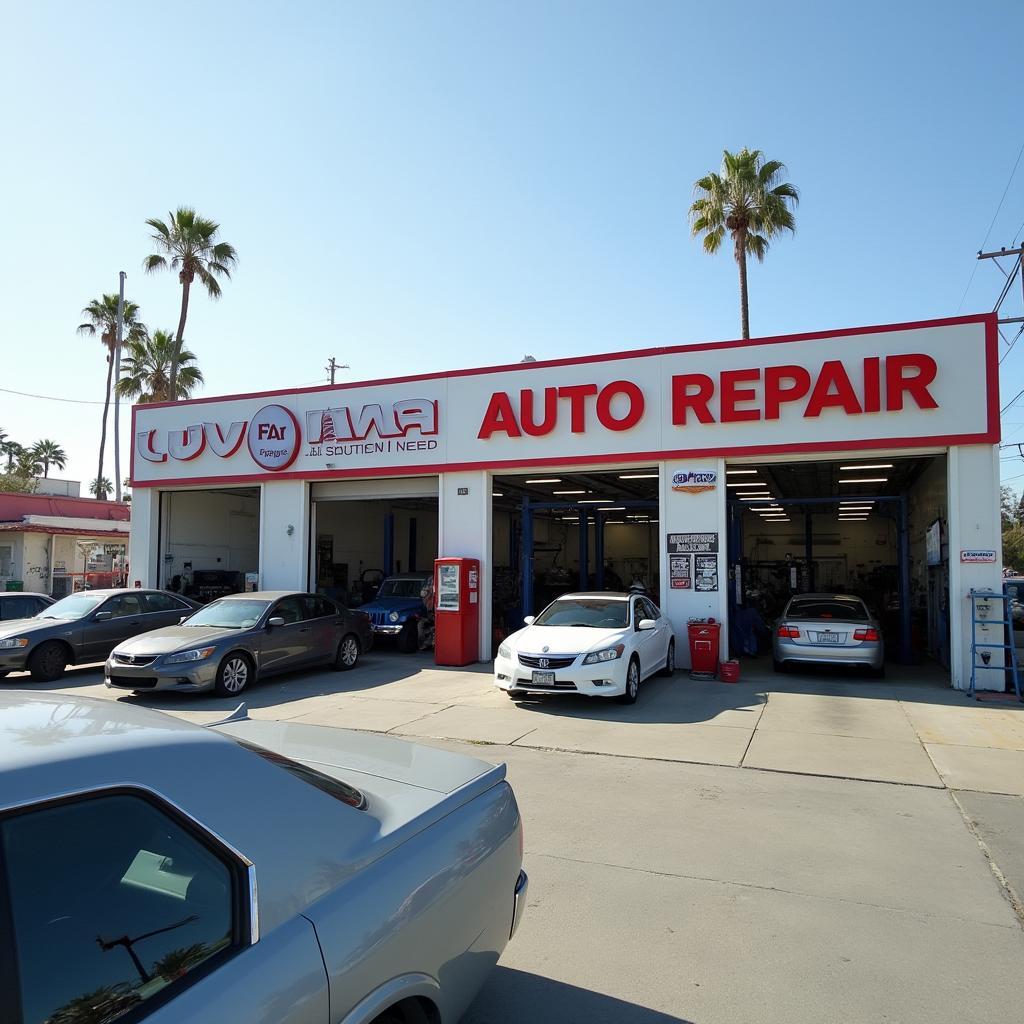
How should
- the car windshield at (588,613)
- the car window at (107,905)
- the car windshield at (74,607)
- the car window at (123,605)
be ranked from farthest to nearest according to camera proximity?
the car window at (123,605)
the car windshield at (74,607)
the car windshield at (588,613)
the car window at (107,905)

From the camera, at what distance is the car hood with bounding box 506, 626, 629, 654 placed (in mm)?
10375

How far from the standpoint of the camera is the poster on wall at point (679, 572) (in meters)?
14.0

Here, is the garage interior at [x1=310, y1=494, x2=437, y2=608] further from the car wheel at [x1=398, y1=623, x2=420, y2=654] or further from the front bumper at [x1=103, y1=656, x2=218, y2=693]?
the front bumper at [x1=103, y1=656, x2=218, y2=693]

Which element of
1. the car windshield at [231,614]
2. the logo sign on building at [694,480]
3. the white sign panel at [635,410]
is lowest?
the car windshield at [231,614]

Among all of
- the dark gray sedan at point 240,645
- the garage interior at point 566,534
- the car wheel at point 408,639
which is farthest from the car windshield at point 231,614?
the garage interior at point 566,534

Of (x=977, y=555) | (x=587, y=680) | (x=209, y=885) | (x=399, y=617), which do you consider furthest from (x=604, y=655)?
(x=209, y=885)

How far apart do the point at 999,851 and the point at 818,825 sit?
3.70ft

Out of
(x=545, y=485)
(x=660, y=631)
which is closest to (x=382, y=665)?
(x=660, y=631)

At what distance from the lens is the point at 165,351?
3688cm

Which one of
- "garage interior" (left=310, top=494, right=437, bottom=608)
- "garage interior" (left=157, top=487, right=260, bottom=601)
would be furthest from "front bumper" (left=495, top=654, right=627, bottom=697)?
"garage interior" (left=310, top=494, right=437, bottom=608)

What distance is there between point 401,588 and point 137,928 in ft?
54.5

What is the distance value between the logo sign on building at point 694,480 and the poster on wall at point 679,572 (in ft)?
3.84

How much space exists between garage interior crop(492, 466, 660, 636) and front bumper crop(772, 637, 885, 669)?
4.58 metres

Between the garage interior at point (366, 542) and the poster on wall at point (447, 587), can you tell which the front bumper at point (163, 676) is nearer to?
the poster on wall at point (447, 587)
